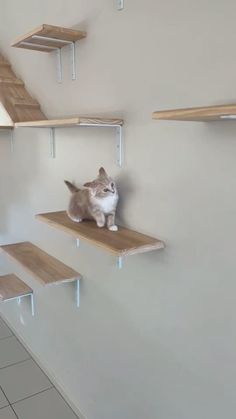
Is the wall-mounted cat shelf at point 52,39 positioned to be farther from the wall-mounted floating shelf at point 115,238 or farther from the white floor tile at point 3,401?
the white floor tile at point 3,401

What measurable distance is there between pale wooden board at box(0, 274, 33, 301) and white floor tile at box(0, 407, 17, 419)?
2.34 ft

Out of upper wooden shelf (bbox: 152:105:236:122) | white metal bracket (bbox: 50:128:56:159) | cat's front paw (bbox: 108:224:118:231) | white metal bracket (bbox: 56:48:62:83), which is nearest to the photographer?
upper wooden shelf (bbox: 152:105:236:122)

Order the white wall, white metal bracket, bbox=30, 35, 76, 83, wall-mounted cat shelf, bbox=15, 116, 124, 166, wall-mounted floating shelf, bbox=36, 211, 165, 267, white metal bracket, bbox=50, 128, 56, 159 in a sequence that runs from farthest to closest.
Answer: white metal bracket, bbox=50, 128, 56, 159 → white metal bracket, bbox=30, 35, 76, 83 → wall-mounted cat shelf, bbox=15, 116, 124, 166 → wall-mounted floating shelf, bbox=36, 211, 165, 267 → the white wall

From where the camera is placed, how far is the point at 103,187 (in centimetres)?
155

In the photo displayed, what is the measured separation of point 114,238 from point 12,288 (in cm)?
157

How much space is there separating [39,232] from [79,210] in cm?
83

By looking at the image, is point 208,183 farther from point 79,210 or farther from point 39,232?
point 39,232

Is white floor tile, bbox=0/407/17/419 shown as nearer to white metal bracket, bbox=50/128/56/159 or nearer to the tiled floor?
the tiled floor

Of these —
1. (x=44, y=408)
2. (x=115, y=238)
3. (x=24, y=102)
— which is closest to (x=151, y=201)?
(x=115, y=238)

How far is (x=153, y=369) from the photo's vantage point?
62.8 inches

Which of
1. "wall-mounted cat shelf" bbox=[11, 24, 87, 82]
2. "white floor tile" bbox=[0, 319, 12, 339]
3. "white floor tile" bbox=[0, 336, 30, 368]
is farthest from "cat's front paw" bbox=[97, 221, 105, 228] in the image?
"white floor tile" bbox=[0, 319, 12, 339]

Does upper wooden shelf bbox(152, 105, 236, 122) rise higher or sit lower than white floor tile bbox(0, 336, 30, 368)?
higher

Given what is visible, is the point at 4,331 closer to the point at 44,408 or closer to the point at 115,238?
the point at 44,408

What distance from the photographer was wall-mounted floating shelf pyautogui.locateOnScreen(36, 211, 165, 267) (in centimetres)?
137
